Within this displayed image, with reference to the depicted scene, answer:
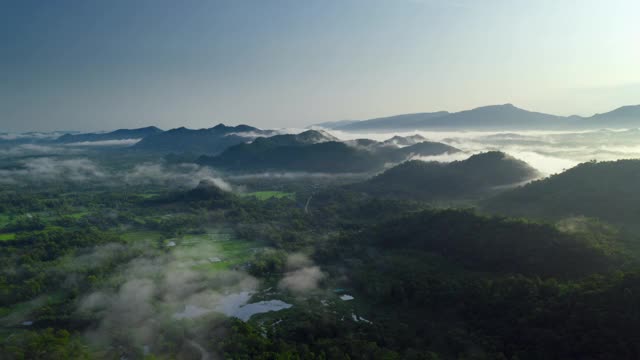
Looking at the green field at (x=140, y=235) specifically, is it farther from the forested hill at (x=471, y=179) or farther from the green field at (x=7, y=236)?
the forested hill at (x=471, y=179)

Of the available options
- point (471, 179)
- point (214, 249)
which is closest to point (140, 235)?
point (214, 249)

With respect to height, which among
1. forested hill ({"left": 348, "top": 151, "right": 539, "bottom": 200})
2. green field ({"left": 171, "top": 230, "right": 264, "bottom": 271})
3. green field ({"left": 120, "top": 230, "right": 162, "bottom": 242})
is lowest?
green field ({"left": 171, "top": 230, "right": 264, "bottom": 271})

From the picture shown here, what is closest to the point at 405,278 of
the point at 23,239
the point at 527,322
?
the point at 527,322

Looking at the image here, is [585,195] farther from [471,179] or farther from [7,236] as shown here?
[7,236]

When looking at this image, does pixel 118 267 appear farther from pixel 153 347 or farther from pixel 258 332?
pixel 258 332

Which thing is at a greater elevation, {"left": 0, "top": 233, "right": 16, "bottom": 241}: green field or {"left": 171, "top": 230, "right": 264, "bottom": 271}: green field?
{"left": 0, "top": 233, "right": 16, "bottom": 241}: green field

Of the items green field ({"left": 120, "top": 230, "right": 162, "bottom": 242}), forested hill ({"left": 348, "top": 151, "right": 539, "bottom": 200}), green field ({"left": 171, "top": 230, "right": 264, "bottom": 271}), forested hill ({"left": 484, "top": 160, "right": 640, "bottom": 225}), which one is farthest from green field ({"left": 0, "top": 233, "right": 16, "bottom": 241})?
forested hill ({"left": 484, "top": 160, "right": 640, "bottom": 225})

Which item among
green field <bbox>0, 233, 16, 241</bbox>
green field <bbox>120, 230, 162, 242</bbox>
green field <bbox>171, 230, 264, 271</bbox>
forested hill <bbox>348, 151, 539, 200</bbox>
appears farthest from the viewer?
forested hill <bbox>348, 151, 539, 200</bbox>

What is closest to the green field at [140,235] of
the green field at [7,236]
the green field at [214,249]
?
the green field at [214,249]

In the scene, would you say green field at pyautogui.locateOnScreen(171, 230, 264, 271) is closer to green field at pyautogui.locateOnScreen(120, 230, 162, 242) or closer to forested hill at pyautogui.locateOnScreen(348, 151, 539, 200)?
Answer: green field at pyautogui.locateOnScreen(120, 230, 162, 242)
